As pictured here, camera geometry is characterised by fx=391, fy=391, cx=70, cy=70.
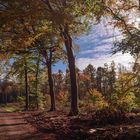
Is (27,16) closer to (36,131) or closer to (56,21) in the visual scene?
(56,21)

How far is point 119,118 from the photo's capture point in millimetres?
20328

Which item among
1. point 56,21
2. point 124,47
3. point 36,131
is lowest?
point 36,131

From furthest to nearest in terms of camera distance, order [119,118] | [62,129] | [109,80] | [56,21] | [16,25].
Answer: [109,80], [16,25], [56,21], [119,118], [62,129]

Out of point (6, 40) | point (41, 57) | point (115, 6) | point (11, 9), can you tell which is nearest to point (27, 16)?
point (11, 9)

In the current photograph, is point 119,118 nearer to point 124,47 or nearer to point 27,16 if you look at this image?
point 124,47

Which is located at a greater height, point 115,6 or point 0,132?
point 115,6

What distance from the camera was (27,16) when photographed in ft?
88.3

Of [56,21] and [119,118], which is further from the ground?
[56,21]

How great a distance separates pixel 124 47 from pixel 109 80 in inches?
3985

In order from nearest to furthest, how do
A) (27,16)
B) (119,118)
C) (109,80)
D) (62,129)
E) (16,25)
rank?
(62,129) < (119,118) < (27,16) < (16,25) < (109,80)

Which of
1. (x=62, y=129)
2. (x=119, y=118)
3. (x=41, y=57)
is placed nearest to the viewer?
(x=62, y=129)

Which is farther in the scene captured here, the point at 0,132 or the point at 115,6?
the point at 115,6

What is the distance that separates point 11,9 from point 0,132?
35.0 feet

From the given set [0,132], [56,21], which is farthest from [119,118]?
[56,21]
